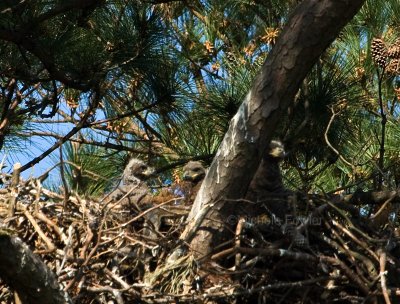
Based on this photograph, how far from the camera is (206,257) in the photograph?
459 cm

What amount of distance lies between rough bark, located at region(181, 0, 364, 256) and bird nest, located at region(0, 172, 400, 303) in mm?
166

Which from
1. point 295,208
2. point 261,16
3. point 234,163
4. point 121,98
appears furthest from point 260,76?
→ point 261,16

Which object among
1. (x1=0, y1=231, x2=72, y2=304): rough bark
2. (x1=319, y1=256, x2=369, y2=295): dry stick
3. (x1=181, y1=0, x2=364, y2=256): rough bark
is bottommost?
(x1=0, y1=231, x2=72, y2=304): rough bark

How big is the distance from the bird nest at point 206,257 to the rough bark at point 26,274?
1.61 feet

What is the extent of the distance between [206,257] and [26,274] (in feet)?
3.75

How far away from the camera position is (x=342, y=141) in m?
6.62

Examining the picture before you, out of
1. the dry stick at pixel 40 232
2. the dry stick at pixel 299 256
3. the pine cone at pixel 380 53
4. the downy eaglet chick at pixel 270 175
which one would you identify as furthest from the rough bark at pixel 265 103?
the pine cone at pixel 380 53

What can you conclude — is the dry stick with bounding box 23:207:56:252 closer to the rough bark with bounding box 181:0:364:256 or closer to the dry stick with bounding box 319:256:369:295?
the rough bark with bounding box 181:0:364:256

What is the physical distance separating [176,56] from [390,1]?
66.2 inches

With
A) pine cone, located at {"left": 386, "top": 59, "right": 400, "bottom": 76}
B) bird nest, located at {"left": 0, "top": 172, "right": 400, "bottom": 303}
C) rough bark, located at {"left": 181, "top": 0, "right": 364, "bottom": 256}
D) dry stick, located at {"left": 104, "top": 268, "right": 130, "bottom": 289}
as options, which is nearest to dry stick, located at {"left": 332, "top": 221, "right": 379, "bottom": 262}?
bird nest, located at {"left": 0, "top": 172, "right": 400, "bottom": 303}

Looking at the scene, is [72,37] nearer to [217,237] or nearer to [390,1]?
[217,237]

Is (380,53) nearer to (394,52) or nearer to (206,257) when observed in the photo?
(394,52)

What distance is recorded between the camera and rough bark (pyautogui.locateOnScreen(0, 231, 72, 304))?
11.8 ft

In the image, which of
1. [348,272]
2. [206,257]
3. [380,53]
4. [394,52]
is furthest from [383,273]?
[380,53]
